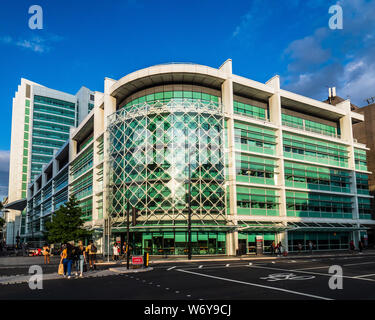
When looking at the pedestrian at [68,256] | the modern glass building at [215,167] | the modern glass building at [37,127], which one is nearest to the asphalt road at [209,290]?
the pedestrian at [68,256]

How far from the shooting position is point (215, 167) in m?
40.0

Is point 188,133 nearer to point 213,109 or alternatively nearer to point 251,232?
point 213,109

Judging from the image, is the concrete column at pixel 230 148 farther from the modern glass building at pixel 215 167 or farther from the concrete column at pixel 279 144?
the concrete column at pixel 279 144

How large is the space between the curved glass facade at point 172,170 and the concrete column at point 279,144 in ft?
28.5

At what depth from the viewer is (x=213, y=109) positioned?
136 feet

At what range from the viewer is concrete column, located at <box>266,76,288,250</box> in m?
43.3

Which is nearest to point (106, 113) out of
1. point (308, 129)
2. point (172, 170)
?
point (172, 170)

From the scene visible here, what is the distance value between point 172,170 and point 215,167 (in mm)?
5158

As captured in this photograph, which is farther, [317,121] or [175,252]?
[317,121]

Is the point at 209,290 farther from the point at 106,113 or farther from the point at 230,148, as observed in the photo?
the point at 106,113

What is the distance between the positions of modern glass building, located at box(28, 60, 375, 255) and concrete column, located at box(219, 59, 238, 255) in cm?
13

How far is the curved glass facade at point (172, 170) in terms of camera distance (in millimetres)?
38188
